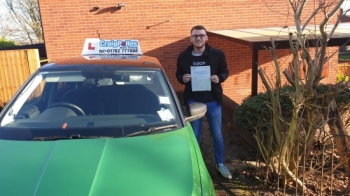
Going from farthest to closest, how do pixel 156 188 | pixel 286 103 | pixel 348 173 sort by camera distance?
pixel 286 103 → pixel 348 173 → pixel 156 188

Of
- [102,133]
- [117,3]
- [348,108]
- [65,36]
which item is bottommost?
[348,108]

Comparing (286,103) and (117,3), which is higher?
(117,3)

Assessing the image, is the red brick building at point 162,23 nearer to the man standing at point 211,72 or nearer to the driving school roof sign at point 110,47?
the driving school roof sign at point 110,47

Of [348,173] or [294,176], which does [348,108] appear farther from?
[294,176]

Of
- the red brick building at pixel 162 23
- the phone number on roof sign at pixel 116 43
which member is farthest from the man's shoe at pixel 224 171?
the red brick building at pixel 162 23

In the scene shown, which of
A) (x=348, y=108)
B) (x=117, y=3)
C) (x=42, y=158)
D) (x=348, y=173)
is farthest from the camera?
(x=117, y=3)

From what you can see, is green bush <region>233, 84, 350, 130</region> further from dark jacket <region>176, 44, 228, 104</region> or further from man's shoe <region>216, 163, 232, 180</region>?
dark jacket <region>176, 44, 228, 104</region>

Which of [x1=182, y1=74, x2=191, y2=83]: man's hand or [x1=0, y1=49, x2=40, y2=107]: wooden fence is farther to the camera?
[x1=0, y1=49, x2=40, y2=107]: wooden fence

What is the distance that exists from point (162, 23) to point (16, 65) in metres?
3.86

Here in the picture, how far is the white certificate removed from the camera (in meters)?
3.74

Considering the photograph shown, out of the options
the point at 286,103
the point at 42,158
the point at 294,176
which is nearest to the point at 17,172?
the point at 42,158

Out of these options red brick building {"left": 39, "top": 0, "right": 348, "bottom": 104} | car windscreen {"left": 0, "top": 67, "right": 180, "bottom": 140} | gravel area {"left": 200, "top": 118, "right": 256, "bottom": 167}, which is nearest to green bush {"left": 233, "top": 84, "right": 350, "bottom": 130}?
gravel area {"left": 200, "top": 118, "right": 256, "bottom": 167}

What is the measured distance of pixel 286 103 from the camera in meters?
5.01

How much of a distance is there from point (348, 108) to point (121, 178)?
3.91 m
